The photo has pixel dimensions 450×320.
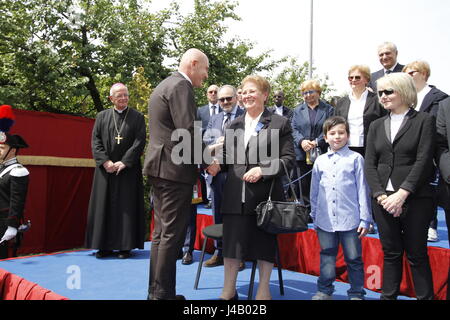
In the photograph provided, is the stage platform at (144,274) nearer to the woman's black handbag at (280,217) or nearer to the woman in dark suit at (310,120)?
the woman's black handbag at (280,217)

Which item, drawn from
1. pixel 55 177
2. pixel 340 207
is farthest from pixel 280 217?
pixel 55 177

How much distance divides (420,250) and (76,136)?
611cm

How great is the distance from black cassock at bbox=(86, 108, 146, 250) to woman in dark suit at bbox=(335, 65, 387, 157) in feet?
8.47

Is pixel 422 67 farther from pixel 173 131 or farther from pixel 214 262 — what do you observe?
pixel 214 262

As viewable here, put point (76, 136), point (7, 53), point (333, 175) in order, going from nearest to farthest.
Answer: point (333, 175)
point (76, 136)
point (7, 53)

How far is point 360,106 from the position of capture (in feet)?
14.6

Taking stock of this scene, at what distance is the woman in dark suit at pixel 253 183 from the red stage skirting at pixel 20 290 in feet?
4.54

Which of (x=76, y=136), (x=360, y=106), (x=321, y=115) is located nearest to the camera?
(x=360, y=106)

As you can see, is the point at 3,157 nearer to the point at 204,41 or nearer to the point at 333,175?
the point at 333,175

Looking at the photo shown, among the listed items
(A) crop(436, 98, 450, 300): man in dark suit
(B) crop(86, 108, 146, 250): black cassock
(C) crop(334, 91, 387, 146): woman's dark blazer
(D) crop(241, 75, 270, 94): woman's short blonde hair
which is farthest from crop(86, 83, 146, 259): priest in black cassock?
(A) crop(436, 98, 450, 300): man in dark suit

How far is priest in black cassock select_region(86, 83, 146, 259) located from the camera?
198 inches

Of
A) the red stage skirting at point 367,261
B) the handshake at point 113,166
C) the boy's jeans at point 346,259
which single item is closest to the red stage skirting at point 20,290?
the handshake at point 113,166

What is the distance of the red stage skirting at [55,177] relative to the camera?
6.66 meters
